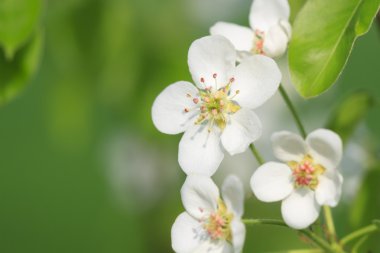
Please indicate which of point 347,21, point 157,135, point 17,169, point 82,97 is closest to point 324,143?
point 347,21

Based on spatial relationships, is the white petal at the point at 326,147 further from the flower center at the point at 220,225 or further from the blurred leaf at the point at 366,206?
the blurred leaf at the point at 366,206

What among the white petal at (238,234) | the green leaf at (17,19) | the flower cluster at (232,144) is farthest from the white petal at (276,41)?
the green leaf at (17,19)

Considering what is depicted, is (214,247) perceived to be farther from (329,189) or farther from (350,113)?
(350,113)

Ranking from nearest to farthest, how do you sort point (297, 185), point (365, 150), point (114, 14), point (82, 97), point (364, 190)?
point (297, 185) → point (364, 190) → point (365, 150) → point (114, 14) → point (82, 97)

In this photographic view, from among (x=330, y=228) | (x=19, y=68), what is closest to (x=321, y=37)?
(x=330, y=228)

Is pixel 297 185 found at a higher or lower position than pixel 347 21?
lower

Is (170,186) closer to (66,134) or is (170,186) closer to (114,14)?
(66,134)
